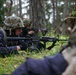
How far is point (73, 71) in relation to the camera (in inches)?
66.9

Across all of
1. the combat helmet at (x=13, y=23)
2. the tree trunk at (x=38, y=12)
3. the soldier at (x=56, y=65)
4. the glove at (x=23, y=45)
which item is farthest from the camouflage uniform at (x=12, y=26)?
the soldier at (x=56, y=65)

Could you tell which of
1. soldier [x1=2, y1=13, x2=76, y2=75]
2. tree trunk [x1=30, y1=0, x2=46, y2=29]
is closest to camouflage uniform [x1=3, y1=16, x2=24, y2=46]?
tree trunk [x1=30, y1=0, x2=46, y2=29]

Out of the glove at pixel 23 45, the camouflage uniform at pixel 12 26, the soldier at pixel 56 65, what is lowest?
the glove at pixel 23 45

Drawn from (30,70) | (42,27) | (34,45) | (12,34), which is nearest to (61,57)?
(30,70)

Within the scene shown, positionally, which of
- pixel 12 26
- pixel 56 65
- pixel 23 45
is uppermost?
pixel 56 65

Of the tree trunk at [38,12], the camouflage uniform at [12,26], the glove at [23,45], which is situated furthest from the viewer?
the tree trunk at [38,12]

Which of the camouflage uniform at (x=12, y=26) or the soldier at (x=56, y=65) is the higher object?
the soldier at (x=56, y=65)

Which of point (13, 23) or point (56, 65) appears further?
point (13, 23)

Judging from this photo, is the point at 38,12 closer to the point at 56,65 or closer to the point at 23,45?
the point at 23,45

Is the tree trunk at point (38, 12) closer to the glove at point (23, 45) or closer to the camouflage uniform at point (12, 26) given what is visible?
the camouflage uniform at point (12, 26)

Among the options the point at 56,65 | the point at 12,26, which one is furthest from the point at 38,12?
the point at 56,65

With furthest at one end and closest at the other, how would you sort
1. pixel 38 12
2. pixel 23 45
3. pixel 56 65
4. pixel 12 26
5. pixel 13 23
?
pixel 38 12 < pixel 13 23 < pixel 12 26 < pixel 23 45 < pixel 56 65

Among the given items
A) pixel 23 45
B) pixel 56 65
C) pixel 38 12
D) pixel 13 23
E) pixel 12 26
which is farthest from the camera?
pixel 38 12

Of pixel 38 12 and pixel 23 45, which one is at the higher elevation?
pixel 38 12
